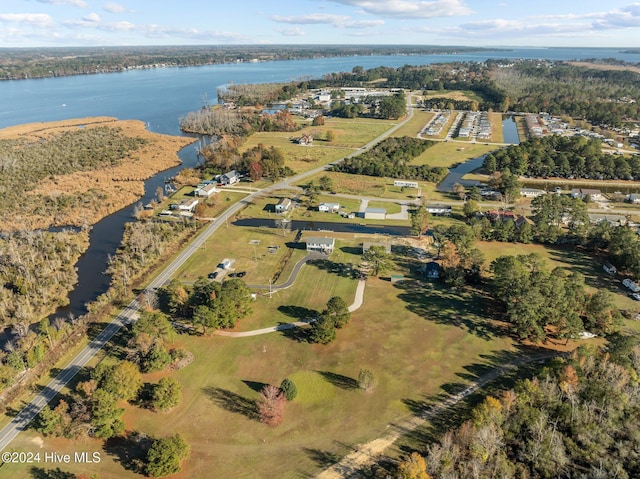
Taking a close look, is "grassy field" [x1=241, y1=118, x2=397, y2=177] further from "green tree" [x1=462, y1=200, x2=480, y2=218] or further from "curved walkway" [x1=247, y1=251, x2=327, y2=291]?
"curved walkway" [x1=247, y1=251, x2=327, y2=291]

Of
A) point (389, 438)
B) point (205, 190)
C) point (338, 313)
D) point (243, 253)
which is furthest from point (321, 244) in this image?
point (205, 190)

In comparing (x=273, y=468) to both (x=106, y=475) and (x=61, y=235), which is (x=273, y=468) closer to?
(x=106, y=475)

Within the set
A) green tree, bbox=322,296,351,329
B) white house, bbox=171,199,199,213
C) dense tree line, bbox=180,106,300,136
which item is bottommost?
green tree, bbox=322,296,351,329

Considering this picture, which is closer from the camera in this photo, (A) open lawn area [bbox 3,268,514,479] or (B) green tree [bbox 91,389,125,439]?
(A) open lawn area [bbox 3,268,514,479]

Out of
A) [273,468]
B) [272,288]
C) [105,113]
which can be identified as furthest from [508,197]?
[105,113]

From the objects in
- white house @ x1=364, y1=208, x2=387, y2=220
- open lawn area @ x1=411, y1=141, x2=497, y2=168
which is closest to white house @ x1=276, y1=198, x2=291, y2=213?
white house @ x1=364, y1=208, x2=387, y2=220

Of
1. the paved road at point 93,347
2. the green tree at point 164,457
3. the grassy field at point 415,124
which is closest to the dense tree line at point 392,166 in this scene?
the grassy field at point 415,124
